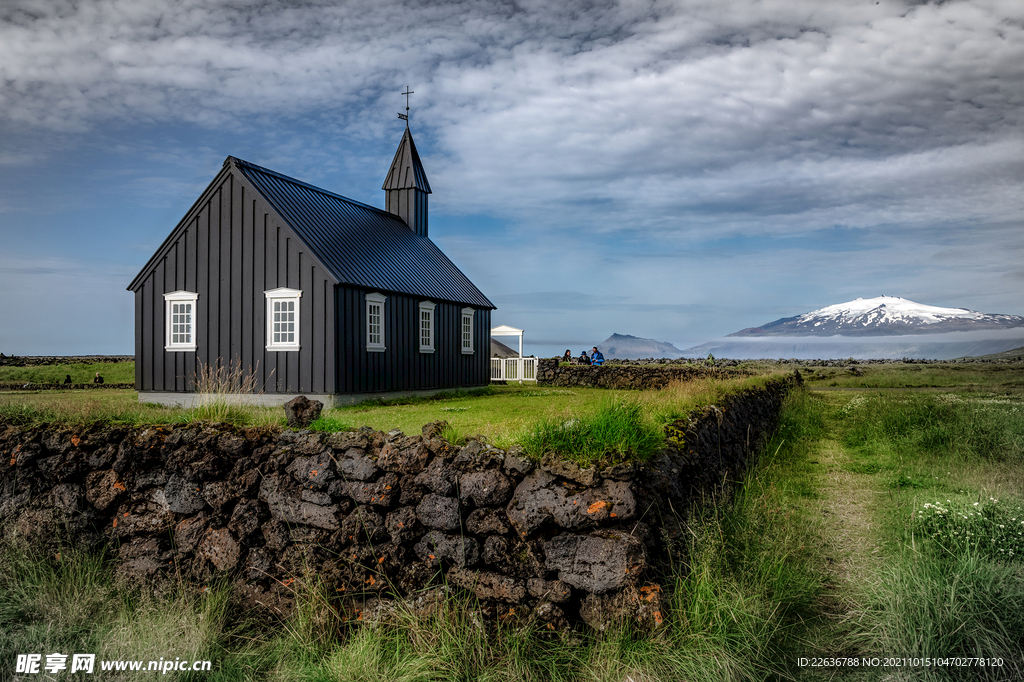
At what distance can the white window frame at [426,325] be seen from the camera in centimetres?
2144

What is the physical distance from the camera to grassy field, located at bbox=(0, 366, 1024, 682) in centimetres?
584

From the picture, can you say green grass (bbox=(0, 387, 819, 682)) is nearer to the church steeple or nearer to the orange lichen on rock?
the orange lichen on rock

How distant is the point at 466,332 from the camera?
2467 cm

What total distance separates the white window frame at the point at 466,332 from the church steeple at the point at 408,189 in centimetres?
480

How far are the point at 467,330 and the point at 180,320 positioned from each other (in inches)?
385

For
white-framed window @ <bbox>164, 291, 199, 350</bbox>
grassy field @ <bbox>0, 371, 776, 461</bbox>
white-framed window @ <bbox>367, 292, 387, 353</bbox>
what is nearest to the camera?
grassy field @ <bbox>0, 371, 776, 461</bbox>

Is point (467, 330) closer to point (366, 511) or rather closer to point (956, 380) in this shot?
point (366, 511)

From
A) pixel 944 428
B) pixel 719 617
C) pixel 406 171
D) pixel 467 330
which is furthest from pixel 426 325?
pixel 719 617

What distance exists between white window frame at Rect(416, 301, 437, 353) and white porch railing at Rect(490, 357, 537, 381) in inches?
441

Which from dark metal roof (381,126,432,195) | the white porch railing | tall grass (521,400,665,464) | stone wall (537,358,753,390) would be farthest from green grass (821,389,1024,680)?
the white porch railing

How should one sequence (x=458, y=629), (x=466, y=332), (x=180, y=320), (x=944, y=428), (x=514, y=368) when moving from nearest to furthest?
(x=458, y=629) < (x=944, y=428) < (x=180, y=320) < (x=466, y=332) < (x=514, y=368)

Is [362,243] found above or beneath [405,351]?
above

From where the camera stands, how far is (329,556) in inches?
284

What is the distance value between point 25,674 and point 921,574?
377 inches
